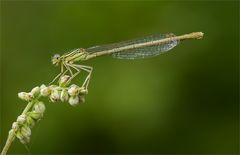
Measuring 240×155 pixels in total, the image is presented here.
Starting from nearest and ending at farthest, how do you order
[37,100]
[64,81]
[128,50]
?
1. [37,100]
2. [64,81]
3. [128,50]

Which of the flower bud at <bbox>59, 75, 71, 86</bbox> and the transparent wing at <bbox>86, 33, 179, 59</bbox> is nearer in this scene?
the flower bud at <bbox>59, 75, 71, 86</bbox>

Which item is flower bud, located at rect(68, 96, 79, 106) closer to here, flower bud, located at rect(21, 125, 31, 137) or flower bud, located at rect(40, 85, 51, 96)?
flower bud, located at rect(40, 85, 51, 96)

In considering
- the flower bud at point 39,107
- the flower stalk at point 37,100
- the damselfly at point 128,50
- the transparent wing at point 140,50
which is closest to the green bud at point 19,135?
the flower stalk at point 37,100

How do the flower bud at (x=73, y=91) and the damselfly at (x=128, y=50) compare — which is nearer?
the flower bud at (x=73, y=91)

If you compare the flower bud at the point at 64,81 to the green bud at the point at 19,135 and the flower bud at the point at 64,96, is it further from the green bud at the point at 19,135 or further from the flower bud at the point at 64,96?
the green bud at the point at 19,135

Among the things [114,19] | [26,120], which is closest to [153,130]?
[114,19]

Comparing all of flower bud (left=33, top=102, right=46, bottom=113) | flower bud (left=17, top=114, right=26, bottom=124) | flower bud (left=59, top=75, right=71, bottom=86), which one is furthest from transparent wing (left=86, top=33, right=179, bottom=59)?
flower bud (left=17, top=114, right=26, bottom=124)

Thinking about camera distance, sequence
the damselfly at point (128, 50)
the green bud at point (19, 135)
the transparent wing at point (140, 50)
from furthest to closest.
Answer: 1. the transparent wing at point (140, 50)
2. the damselfly at point (128, 50)
3. the green bud at point (19, 135)

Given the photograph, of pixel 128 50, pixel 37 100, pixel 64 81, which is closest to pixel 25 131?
pixel 37 100

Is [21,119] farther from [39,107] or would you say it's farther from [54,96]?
[54,96]
